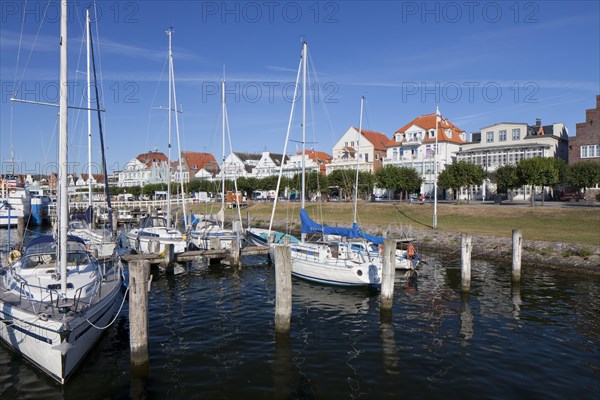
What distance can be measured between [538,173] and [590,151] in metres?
21.2

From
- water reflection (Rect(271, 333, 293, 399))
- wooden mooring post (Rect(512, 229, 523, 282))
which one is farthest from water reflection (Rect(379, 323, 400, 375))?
wooden mooring post (Rect(512, 229, 523, 282))

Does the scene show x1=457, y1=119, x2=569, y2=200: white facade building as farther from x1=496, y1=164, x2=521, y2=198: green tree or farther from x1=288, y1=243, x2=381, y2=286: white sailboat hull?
x1=288, y1=243, x2=381, y2=286: white sailboat hull

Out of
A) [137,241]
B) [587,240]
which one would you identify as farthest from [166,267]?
[587,240]

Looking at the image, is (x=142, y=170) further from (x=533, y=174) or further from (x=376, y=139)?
(x=533, y=174)

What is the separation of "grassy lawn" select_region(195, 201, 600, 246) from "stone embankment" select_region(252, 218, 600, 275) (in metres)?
1.78

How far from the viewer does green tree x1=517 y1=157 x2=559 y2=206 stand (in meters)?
55.1

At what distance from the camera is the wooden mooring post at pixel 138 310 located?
12.7 m

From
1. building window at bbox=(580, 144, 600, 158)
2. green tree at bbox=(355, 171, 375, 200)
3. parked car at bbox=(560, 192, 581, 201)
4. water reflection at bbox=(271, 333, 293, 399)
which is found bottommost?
water reflection at bbox=(271, 333, 293, 399)

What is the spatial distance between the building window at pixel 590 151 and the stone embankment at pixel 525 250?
141 ft

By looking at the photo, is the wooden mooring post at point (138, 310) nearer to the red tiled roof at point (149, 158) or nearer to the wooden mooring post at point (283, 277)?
the wooden mooring post at point (283, 277)

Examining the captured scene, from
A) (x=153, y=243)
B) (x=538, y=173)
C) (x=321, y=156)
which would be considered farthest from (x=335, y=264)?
(x=321, y=156)

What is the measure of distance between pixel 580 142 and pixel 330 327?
2733 inches

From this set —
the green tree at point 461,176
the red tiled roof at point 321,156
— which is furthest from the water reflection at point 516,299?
the red tiled roof at point 321,156

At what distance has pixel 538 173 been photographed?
181ft
